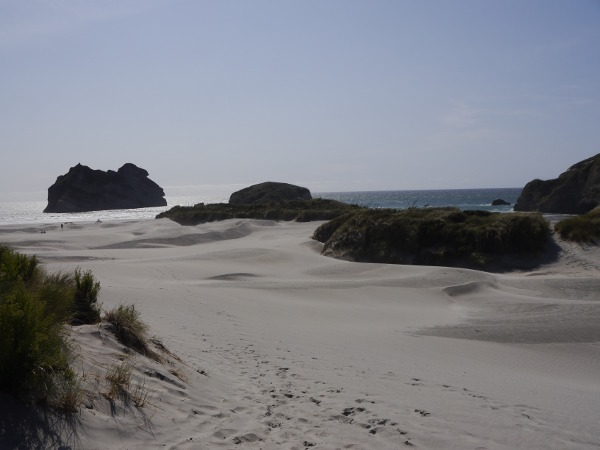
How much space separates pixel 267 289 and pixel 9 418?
13.0 meters

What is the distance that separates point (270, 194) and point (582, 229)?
165ft

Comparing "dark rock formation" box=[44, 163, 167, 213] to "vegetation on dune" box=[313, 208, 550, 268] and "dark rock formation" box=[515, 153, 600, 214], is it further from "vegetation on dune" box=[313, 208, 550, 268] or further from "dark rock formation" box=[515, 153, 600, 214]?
"vegetation on dune" box=[313, 208, 550, 268]

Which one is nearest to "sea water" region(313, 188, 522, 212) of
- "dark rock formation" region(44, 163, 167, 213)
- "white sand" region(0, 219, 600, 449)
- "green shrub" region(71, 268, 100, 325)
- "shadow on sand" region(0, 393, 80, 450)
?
"white sand" region(0, 219, 600, 449)

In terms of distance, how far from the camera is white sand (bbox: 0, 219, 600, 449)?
15.9ft

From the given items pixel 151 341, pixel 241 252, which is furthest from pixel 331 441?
pixel 241 252

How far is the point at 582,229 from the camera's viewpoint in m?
20.1

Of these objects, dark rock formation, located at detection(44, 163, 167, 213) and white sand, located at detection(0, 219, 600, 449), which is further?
dark rock formation, located at detection(44, 163, 167, 213)

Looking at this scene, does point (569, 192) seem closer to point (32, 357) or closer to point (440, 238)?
point (440, 238)

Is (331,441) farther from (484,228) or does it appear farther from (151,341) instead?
(484,228)

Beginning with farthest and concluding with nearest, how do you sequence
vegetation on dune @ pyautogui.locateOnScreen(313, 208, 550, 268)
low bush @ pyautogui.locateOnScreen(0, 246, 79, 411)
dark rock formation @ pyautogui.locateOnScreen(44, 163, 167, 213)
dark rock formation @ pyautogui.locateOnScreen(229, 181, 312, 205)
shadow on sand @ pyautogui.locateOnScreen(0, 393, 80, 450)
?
dark rock formation @ pyautogui.locateOnScreen(44, 163, 167, 213), dark rock formation @ pyautogui.locateOnScreen(229, 181, 312, 205), vegetation on dune @ pyautogui.locateOnScreen(313, 208, 550, 268), low bush @ pyautogui.locateOnScreen(0, 246, 79, 411), shadow on sand @ pyautogui.locateOnScreen(0, 393, 80, 450)

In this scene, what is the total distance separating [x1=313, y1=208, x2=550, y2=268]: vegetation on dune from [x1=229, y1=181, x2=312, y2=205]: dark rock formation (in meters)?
40.7

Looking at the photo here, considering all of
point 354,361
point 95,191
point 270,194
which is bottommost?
point 354,361

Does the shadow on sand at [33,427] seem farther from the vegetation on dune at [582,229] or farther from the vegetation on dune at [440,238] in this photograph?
the vegetation on dune at [582,229]

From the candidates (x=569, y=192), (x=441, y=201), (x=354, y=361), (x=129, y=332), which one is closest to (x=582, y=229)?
(x=354, y=361)
